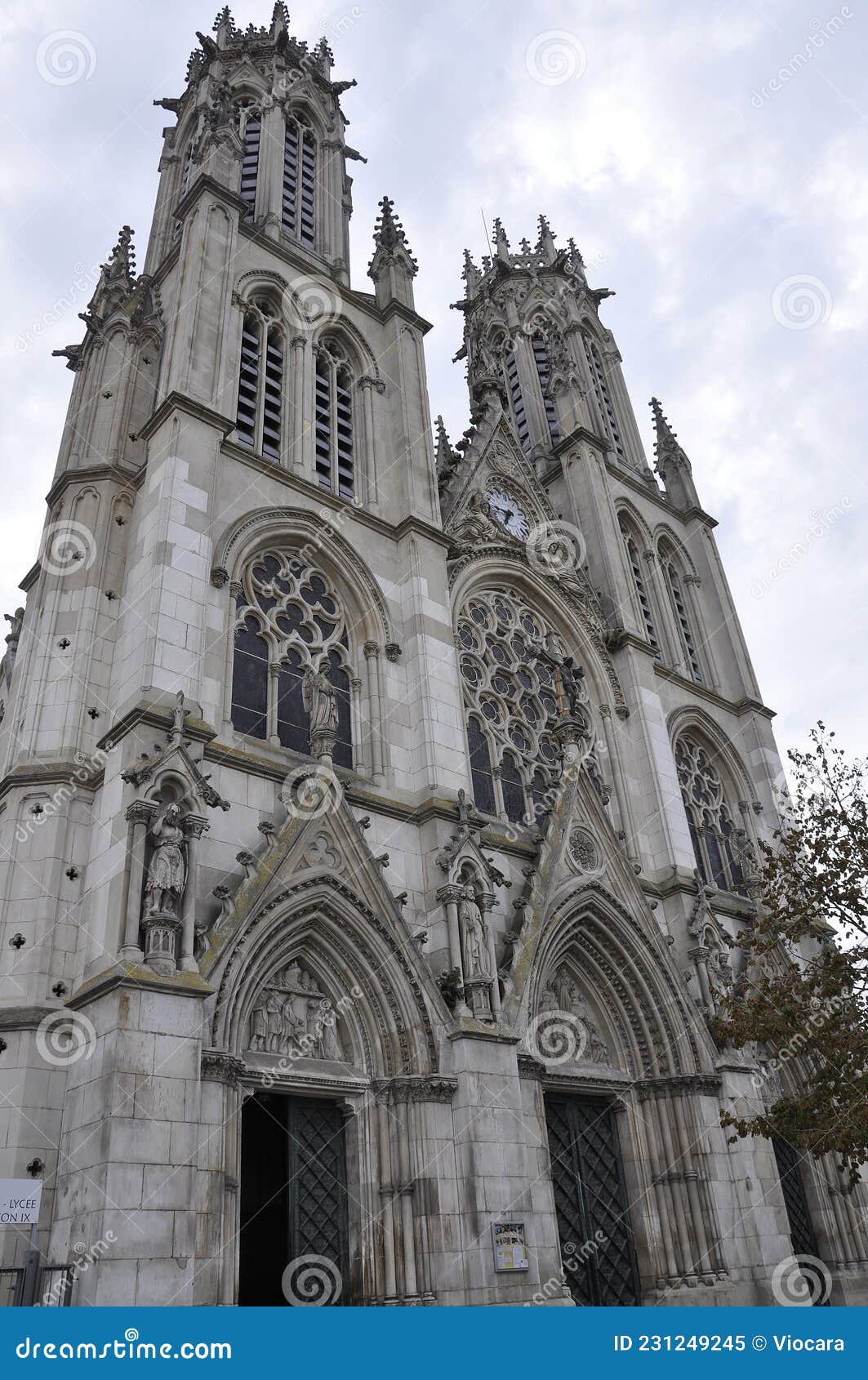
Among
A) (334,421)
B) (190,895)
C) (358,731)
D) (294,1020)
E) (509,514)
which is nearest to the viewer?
(190,895)

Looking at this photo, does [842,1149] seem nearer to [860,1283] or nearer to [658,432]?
[860,1283]

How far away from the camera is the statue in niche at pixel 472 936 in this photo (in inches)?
554

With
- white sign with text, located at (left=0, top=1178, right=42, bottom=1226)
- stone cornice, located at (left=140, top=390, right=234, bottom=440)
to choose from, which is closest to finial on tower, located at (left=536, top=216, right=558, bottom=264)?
stone cornice, located at (left=140, top=390, right=234, bottom=440)

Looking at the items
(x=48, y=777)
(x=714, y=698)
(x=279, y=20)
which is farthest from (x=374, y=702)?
(x=279, y=20)

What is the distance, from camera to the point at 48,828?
13.2 meters

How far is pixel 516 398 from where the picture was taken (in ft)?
104

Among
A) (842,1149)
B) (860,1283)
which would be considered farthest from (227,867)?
(860,1283)

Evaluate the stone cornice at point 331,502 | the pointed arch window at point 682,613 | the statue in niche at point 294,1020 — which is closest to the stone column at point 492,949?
the statue in niche at point 294,1020

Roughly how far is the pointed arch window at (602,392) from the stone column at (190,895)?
21433 mm

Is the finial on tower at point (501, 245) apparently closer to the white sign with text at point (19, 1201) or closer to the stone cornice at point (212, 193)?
the stone cornice at point (212, 193)

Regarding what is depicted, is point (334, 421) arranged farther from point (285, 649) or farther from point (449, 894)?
point (449, 894)

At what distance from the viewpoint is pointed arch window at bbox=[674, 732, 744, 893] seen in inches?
893

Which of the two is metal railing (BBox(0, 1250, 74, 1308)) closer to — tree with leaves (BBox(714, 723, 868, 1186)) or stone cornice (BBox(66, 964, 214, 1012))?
stone cornice (BBox(66, 964, 214, 1012))

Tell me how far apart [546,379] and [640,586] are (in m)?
8.90
